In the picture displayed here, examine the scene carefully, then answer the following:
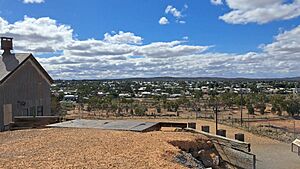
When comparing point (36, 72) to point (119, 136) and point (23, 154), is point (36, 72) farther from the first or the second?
point (23, 154)

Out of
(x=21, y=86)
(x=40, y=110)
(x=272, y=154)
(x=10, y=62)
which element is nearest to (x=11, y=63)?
(x=10, y=62)

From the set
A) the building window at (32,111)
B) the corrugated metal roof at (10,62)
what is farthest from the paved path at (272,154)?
the corrugated metal roof at (10,62)

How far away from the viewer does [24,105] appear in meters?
22.1

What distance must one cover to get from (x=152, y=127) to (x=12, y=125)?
7.18 meters

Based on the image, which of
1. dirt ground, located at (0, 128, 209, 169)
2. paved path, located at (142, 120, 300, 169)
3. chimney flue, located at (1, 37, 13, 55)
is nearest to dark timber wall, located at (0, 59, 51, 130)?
chimney flue, located at (1, 37, 13, 55)

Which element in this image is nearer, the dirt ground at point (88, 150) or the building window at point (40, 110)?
the dirt ground at point (88, 150)

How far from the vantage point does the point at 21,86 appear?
22.0 meters

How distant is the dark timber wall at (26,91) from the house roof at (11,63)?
0.81ft

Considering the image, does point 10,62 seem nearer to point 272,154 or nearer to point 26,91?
point 26,91

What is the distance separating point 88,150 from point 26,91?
13824 millimetres

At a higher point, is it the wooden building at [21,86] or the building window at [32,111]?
the wooden building at [21,86]

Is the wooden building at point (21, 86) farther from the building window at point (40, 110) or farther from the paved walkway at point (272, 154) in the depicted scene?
the paved walkway at point (272, 154)

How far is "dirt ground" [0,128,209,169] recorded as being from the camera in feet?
28.1

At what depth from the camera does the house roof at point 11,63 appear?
20677 millimetres
